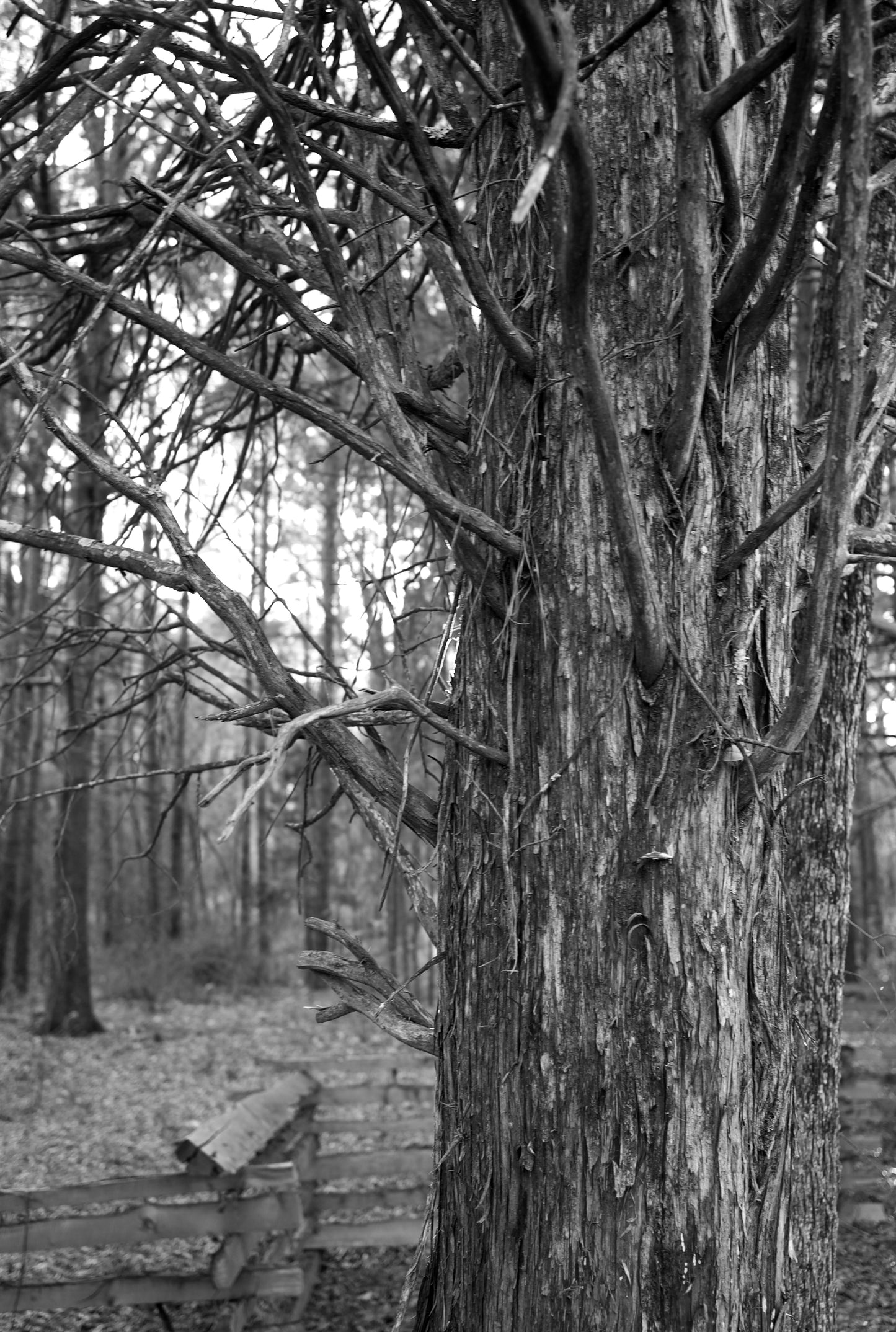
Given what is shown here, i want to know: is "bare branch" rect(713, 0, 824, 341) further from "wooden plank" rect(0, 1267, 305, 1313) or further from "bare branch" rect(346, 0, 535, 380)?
"wooden plank" rect(0, 1267, 305, 1313)

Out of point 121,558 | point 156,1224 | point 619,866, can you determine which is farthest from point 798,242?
point 156,1224

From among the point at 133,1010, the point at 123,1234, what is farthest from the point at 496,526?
the point at 133,1010

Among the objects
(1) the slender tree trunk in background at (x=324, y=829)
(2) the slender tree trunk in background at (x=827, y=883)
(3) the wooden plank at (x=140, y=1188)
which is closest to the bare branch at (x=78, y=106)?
(2) the slender tree trunk in background at (x=827, y=883)

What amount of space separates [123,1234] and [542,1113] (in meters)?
3.99

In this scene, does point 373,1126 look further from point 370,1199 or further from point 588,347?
point 588,347

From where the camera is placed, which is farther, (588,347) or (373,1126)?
(373,1126)

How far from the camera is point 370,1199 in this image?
615cm

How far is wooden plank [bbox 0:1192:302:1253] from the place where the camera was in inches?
185

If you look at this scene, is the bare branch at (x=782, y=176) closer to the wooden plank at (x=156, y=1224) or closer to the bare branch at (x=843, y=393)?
the bare branch at (x=843, y=393)

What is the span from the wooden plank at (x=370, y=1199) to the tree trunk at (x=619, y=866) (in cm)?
466

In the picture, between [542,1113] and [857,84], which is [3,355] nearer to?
[857,84]

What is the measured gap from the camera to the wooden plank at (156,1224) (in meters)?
4.71

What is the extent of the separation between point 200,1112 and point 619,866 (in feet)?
31.1

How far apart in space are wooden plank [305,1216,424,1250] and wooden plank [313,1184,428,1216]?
4.0 inches
